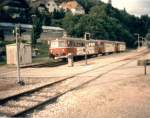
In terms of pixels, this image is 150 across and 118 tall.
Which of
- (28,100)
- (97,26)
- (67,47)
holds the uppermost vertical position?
(97,26)

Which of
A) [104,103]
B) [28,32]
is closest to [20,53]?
[104,103]

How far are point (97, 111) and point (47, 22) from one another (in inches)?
3703

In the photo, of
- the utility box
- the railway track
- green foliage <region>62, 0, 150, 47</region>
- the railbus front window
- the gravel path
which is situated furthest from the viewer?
green foliage <region>62, 0, 150, 47</region>

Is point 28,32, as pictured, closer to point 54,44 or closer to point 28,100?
point 54,44

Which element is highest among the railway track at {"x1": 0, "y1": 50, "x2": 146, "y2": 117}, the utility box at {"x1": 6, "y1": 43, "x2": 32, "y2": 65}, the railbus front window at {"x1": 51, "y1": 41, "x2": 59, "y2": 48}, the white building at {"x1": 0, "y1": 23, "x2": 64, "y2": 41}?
the white building at {"x1": 0, "y1": 23, "x2": 64, "y2": 41}

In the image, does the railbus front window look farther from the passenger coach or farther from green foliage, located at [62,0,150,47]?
green foliage, located at [62,0,150,47]

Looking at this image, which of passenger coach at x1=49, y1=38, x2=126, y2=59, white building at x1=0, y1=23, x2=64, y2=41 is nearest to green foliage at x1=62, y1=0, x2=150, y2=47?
white building at x1=0, y1=23, x2=64, y2=41

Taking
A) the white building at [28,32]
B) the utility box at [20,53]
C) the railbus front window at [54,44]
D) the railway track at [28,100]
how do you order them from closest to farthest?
the railway track at [28,100] → the utility box at [20,53] → the railbus front window at [54,44] → the white building at [28,32]

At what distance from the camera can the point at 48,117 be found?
35.6ft

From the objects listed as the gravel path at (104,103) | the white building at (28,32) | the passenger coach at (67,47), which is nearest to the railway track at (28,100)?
the gravel path at (104,103)

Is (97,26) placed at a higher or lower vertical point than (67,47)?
higher

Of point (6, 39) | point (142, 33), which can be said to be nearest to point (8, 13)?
point (6, 39)

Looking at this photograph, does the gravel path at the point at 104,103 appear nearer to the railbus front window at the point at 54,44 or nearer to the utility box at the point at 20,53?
the utility box at the point at 20,53

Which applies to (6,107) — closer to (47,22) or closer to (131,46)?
(47,22)
